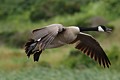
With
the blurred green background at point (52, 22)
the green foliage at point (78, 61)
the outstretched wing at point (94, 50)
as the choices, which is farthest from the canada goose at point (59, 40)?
the green foliage at point (78, 61)

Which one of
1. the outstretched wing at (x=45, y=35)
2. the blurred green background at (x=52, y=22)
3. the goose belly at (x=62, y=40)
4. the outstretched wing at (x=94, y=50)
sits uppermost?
the outstretched wing at (x=45, y=35)

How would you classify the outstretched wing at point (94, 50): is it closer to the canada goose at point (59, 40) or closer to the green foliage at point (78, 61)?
the canada goose at point (59, 40)

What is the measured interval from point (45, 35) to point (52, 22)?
2312cm

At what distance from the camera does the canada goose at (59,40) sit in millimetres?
9047

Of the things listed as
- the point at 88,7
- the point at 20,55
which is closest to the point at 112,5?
the point at 88,7

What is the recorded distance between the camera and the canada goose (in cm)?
905

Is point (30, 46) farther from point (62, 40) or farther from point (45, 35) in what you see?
point (62, 40)

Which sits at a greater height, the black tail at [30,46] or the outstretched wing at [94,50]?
the black tail at [30,46]

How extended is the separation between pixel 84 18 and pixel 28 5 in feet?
21.6

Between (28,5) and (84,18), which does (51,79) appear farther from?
(28,5)

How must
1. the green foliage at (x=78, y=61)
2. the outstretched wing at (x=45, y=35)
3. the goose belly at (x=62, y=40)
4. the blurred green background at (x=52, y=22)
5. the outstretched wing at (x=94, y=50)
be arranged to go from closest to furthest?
the outstretched wing at (x=45, y=35)
the goose belly at (x=62, y=40)
the outstretched wing at (x=94, y=50)
the green foliage at (x=78, y=61)
the blurred green background at (x=52, y=22)

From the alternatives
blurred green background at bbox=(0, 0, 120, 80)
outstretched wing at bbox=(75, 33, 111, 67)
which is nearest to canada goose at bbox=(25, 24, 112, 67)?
outstretched wing at bbox=(75, 33, 111, 67)

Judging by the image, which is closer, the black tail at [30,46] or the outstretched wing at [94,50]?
the black tail at [30,46]

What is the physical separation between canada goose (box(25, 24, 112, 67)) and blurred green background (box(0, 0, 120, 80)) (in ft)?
24.0
